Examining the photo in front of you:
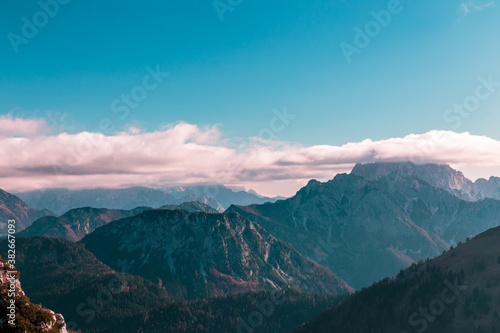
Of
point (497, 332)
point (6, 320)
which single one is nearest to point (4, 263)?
point (6, 320)

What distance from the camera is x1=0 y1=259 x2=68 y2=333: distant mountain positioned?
84.7m

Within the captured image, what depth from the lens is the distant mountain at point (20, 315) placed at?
84656mm

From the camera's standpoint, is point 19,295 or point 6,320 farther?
point 19,295

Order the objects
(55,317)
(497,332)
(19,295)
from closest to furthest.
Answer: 1. (19,295)
2. (55,317)
3. (497,332)

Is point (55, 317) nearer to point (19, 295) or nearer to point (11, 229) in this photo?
point (19, 295)

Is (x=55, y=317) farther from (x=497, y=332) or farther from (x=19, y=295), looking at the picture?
(x=497, y=332)

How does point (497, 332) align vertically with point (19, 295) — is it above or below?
below

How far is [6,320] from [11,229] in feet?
78.6

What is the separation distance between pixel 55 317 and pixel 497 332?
22526 cm

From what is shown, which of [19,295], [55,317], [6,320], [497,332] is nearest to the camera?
[6,320]

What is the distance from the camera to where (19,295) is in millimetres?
93625

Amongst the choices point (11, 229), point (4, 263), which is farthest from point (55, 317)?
point (11, 229)

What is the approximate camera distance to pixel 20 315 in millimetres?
88688

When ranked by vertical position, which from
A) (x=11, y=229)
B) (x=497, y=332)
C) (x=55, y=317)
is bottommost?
(x=497, y=332)
